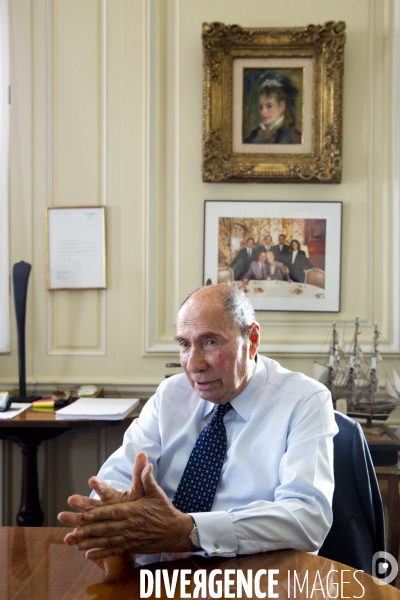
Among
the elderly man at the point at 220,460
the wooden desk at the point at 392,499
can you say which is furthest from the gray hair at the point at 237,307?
the wooden desk at the point at 392,499

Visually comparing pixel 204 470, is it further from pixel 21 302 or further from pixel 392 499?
pixel 21 302

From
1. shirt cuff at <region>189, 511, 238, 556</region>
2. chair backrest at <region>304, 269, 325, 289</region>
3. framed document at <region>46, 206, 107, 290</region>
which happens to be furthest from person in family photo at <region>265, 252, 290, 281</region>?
shirt cuff at <region>189, 511, 238, 556</region>

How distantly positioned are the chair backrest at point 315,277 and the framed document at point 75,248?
1081mm

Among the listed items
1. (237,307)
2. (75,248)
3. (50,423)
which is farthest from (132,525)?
(75,248)

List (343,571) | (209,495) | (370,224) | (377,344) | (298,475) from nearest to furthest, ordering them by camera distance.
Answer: (343,571) → (298,475) → (209,495) → (377,344) → (370,224)

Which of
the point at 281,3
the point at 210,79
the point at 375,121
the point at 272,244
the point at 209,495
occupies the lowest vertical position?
the point at 209,495

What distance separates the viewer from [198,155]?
3.18 metres

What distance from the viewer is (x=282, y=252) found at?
3.16 m

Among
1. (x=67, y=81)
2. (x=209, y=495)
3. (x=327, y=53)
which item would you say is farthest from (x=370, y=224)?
(x=209, y=495)

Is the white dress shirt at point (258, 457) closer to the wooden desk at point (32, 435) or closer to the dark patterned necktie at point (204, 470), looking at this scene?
the dark patterned necktie at point (204, 470)

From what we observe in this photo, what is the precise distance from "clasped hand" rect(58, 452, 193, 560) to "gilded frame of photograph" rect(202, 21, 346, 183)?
2115 millimetres

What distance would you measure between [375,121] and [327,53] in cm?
43

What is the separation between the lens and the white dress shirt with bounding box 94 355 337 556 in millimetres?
1358

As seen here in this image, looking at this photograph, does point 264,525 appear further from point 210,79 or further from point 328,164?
point 210,79
